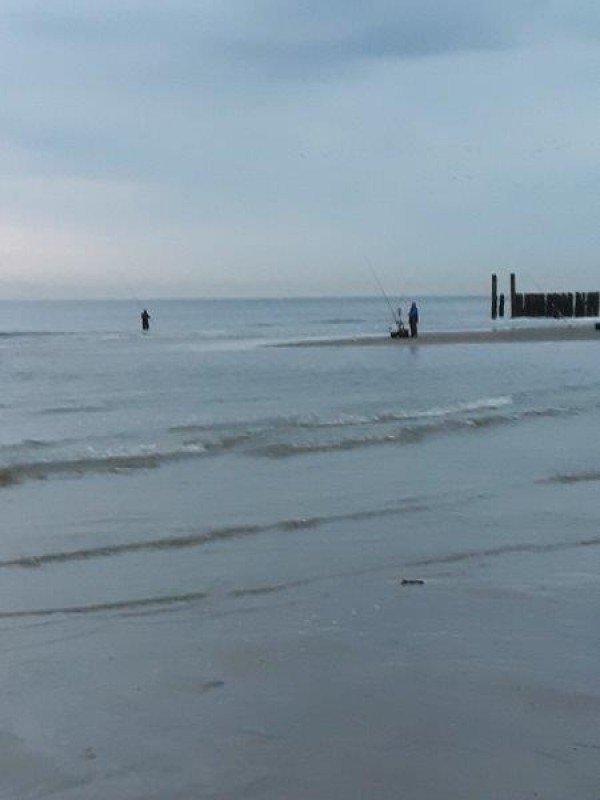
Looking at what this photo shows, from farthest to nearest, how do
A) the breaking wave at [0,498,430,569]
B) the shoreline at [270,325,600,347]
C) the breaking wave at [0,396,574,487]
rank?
the shoreline at [270,325,600,347] < the breaking wave at [0,396,574,487] < the breaking wave at [0,498,430,569]

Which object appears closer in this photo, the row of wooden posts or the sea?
the sea

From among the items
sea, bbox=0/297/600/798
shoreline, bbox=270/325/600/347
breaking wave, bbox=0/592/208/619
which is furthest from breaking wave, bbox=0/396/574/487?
shoreline, bbox=270/325/600/347

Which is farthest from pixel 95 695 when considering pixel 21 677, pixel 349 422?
pixel 349 422


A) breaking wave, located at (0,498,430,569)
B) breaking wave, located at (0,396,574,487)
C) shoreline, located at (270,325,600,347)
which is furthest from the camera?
shoreline, located at (270,325,600,347)

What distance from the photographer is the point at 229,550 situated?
882cm

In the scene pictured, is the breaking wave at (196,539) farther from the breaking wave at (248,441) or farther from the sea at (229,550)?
the breaking wave at (248,441)

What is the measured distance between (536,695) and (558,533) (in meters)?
4.27

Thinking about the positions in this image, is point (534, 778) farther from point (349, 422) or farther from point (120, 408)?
point (120, 408)

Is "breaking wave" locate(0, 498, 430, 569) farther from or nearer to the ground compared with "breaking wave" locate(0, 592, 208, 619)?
nearer to the ground

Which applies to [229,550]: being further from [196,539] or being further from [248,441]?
[248,441]

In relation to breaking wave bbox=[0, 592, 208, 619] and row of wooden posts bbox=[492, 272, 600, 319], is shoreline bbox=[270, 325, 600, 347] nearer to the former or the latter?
row of wooden posts bbox=[492, 272, 600, 319]

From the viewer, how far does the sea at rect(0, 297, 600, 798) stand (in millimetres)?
4676

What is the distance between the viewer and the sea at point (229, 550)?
15.3 feet

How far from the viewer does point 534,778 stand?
431 centimetres
